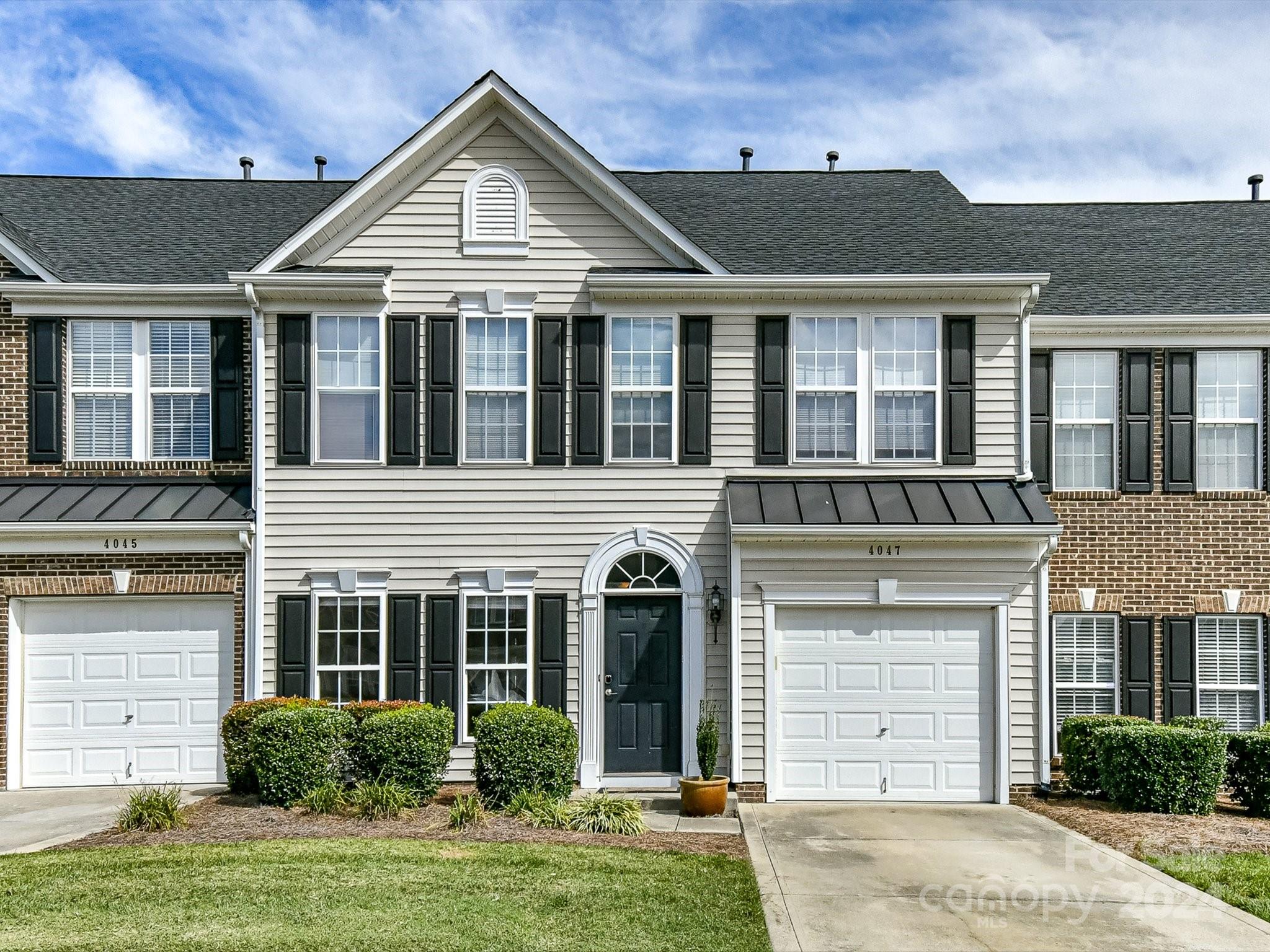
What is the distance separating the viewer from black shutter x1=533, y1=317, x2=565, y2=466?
12055 millimetres

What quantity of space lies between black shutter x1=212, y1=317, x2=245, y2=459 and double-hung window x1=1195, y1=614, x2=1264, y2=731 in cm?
1217

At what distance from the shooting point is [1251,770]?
1098cm

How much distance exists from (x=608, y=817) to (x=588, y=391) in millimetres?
4918

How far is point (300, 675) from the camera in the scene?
38.7ft

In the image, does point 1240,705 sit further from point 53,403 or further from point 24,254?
point 24,254

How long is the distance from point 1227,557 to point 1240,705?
6.11 feet

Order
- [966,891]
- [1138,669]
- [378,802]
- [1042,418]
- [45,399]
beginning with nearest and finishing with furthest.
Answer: [966,891]
[378,802]
[45,399]
[1138,669]
[1042,418]

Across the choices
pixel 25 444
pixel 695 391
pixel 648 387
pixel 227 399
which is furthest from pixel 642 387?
pixel 25 444

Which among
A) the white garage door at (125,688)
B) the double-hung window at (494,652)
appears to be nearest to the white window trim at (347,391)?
the double-hung window at (494,652)

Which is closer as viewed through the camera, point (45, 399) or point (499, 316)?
point (499, 316)

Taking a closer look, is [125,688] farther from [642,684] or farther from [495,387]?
[642,684]

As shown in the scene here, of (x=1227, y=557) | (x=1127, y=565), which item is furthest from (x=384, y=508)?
(x=1227, y=557)

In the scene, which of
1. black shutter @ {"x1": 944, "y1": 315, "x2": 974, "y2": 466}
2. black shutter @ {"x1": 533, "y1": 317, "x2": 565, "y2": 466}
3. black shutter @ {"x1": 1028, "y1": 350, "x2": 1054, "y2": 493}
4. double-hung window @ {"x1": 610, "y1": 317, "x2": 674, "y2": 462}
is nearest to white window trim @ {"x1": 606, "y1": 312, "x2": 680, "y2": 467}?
double-hung window @ {"x1": 610, "y1": 317, "x2": 674, "y2": 462}

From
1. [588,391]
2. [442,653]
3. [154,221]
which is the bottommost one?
[442,653]
